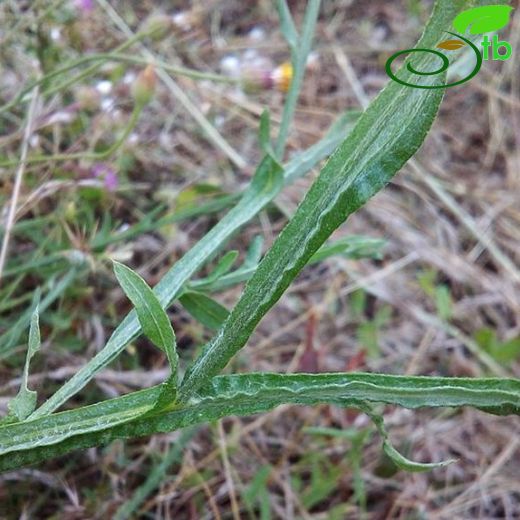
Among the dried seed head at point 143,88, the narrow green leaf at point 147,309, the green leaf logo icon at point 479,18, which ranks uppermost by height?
the green leaf logo icon at point 479,18

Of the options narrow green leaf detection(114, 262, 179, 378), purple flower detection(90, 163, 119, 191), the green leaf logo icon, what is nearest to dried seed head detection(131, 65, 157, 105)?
purple flower detection(90, 163, 119, 191)

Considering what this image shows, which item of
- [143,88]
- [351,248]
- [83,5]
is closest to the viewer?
[351,248]

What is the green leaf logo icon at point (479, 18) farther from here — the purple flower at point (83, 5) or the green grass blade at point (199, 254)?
the purple flower at point (83, 5)

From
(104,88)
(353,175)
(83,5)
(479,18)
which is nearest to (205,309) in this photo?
(353,175)

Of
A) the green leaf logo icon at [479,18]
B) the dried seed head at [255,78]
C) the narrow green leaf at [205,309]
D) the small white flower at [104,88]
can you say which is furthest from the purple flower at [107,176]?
the green leaf logo icon at [479,18]

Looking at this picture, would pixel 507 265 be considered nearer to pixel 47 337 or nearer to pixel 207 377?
pixel 47 337

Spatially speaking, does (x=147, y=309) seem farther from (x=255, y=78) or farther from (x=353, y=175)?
(x=255, y=78)
